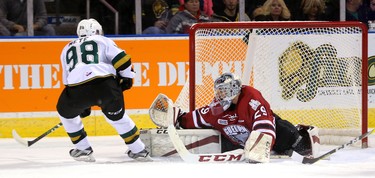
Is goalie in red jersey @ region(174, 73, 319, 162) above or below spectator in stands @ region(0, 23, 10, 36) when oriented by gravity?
below

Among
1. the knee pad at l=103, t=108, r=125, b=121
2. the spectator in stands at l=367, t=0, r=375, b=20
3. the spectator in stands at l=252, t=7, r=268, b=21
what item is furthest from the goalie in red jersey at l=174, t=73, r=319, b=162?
the spectator in stands at l=367, t=0, r=375, b=20

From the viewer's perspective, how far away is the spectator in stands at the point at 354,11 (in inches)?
390

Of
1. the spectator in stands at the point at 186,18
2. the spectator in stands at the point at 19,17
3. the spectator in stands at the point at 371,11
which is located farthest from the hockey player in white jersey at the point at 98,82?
the spectator in stands at the point at 371,11

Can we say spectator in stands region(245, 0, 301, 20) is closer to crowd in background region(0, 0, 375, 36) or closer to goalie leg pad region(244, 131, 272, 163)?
crowd in background region(0, 0, 375, 36)

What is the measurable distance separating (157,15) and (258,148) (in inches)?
118

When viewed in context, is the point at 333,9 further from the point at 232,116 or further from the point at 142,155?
the point at 142,155

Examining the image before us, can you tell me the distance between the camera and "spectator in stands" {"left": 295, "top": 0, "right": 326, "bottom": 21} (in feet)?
32.0

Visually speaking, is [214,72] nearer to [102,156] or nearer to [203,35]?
[203,35]

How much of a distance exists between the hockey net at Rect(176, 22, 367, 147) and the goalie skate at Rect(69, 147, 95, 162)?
0.86 metres

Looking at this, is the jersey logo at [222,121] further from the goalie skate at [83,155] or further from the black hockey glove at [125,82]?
the goalie skate at [83,155]

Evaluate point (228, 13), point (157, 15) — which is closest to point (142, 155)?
point (157, 15)

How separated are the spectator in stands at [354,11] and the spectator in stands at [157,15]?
1.52 metres

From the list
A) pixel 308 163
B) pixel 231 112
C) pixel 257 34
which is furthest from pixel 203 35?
pixel 308 163

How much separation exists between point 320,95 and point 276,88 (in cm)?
34
